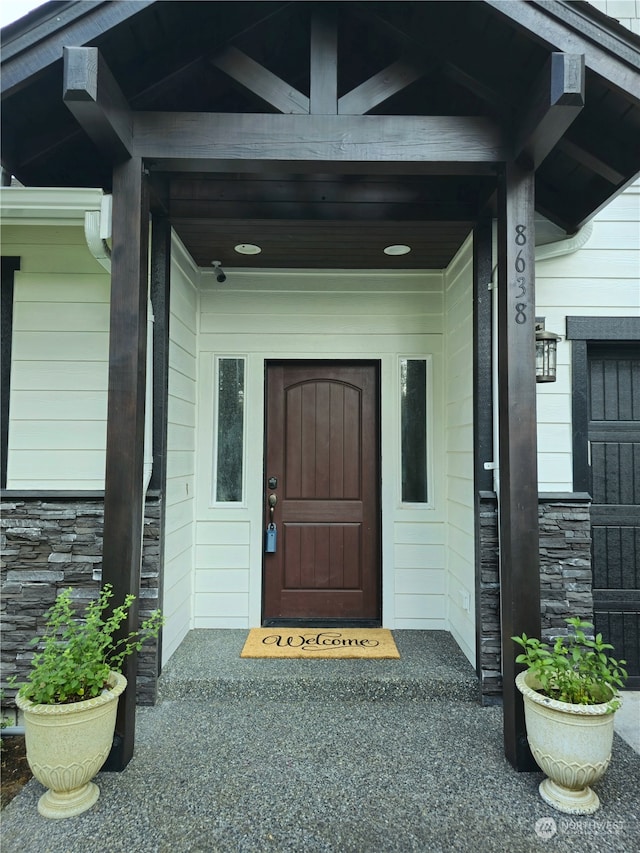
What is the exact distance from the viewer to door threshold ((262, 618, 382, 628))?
141 inches

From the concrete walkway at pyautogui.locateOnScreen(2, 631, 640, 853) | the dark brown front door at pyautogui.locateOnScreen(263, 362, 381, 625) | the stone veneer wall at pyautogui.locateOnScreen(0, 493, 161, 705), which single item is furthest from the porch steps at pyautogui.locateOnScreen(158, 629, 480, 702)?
the dark brown front door at pyautogui.locateOnScreen(263, 362, 381, 625)

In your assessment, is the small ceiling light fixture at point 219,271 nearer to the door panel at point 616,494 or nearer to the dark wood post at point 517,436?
the dark wood post at point 517,436

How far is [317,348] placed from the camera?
3.70m

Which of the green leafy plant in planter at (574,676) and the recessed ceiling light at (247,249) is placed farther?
the recessed ceiling light at (247,249)

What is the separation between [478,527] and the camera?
2809 mm

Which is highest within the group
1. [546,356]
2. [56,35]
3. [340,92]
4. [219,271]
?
[340,92]

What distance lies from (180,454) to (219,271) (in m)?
1.35

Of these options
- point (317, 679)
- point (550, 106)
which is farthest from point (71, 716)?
point (550, 106)

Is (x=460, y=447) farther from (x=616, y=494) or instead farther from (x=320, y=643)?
(x=320, y=643)

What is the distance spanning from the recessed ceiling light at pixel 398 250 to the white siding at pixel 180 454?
1.32 m

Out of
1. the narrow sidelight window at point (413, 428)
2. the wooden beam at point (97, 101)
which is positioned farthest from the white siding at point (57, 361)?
the narrow sidelight window at point (413, 428)

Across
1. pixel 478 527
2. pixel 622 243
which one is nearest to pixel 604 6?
pixel 622 243

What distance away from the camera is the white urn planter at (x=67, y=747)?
186 cm

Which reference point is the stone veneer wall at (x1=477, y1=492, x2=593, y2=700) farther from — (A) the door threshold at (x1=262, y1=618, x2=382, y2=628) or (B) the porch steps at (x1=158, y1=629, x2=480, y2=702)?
(A) the door threshold at (x1=262, y1=618, x2=382, y2=628)
